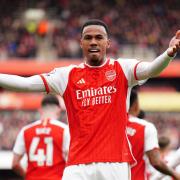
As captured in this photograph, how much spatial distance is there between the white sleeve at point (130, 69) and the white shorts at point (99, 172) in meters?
0.66

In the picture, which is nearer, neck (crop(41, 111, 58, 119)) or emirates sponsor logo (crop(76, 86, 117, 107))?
emirates sponsor logo (crop(76, 86, 117, 107))

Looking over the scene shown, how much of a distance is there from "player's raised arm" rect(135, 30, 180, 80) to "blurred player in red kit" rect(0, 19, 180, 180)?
0.03 ft

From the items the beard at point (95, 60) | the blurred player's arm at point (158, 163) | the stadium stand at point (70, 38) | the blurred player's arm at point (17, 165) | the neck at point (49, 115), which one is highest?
the beard at point (95, 60)

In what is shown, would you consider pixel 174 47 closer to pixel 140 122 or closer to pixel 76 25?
pixel 140 122

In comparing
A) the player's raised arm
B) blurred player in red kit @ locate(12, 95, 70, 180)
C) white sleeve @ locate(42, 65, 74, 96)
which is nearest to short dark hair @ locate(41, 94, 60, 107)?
blurred player in red kit @ locate(12, 95, 70, 180)

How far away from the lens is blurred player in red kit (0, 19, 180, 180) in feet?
20.3

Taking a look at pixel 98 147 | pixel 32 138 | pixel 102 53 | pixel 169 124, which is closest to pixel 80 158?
pixel 98 147

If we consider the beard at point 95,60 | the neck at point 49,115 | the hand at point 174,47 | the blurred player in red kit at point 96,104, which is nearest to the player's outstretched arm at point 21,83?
the blurred player in red kit at point 96,104

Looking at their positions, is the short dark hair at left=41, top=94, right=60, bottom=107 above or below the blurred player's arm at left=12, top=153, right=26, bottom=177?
above

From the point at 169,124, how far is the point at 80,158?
77.2ft

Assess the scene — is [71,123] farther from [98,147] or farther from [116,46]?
[116,46]

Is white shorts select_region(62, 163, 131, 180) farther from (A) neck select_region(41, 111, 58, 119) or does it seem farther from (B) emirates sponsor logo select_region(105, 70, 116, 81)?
(A) neck select_region(41, 111, 58, 119)

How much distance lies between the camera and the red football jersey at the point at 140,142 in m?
7.86

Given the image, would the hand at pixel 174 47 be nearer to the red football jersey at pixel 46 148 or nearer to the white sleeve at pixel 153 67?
the white sleeve at pixel 153 67
